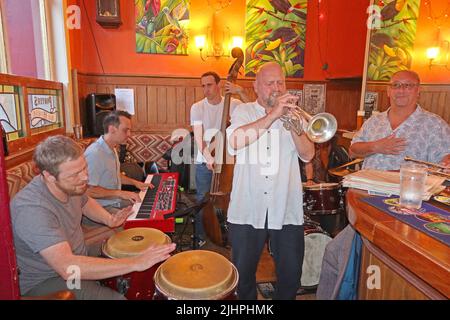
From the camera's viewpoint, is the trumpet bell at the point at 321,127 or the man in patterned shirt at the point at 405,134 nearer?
the trumpet bell at the point at 321,127

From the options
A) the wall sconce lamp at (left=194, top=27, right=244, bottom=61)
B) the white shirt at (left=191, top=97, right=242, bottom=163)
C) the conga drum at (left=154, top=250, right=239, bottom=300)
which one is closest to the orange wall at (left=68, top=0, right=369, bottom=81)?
the wall sconce lamp at (left=194, top=27, right=244, bottom=61)

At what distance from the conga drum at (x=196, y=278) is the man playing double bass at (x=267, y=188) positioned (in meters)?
0.45

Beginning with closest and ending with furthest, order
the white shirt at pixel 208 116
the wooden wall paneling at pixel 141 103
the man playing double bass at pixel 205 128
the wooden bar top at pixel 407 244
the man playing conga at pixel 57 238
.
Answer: the wooden bar top at pixel 407 244, the man playing conga at pixel 57 238, the man playing double bass at pixel 205 128, the white shirt at pixel 208 116, the wooden wall paneling at pixel 141 103

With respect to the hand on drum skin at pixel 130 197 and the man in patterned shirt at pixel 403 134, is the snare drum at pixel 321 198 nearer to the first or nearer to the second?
the man in patterned shirt at pixel 403 134

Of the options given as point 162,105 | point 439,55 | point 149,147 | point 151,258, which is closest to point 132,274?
point 151,258

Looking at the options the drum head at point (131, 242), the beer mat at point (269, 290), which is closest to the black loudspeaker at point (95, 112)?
the drum head at point (131, 242)

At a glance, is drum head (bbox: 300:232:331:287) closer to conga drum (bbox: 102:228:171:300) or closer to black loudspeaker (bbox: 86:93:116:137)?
conga drum (bbox: 102:228:171:300)

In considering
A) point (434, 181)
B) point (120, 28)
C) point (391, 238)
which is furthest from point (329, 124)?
point (120, 28)

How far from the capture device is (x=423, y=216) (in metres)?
1.26

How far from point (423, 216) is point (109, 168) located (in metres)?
2.57

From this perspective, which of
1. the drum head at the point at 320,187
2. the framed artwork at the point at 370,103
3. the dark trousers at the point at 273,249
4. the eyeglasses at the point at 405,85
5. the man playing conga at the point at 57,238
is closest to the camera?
the man playing conga at the point at 57,238

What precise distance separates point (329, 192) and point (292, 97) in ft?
4.89

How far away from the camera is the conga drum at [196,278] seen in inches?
57.1

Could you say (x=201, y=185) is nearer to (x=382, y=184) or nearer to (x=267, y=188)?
(x=267, y=188)
